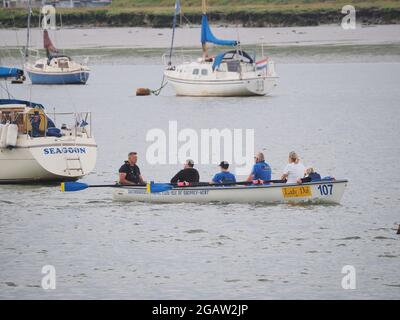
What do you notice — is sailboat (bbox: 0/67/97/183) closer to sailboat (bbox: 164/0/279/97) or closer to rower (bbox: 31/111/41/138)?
rower (bbox: 31/111/41/138)

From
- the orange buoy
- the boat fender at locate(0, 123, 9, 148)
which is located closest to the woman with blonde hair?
the boat fender at locate(0, 123, 9, 148)

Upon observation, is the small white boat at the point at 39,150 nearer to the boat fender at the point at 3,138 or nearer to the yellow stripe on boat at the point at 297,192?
the boat fender at the point at 3,138

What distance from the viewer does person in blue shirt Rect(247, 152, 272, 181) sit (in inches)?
1420

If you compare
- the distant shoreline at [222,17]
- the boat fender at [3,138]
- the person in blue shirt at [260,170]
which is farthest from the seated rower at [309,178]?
the distant shoreline at [222,17]

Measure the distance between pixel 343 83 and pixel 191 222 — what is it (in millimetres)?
61501

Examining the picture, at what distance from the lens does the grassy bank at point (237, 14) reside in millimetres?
159500

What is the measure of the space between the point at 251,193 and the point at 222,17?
132 metres

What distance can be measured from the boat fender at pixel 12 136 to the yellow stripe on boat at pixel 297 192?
9.00 meters

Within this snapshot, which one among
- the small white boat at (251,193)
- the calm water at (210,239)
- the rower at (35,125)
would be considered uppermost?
the rower at (35,125)

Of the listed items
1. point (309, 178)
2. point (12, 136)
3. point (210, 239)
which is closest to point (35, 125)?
point (12, 136)

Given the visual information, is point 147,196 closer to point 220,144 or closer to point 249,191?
point 249,191

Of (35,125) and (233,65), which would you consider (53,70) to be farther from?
(35,125)

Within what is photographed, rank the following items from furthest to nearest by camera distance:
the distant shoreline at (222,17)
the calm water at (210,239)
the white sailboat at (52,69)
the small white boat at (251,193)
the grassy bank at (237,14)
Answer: the grassy bank at (237,14)
the distant shoreline at (222,17)
the white sailboat at (52,69)
the small white boat at (251,193)
the calm water at (210,239)

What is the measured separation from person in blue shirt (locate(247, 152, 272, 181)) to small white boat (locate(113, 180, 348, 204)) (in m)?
0.44
